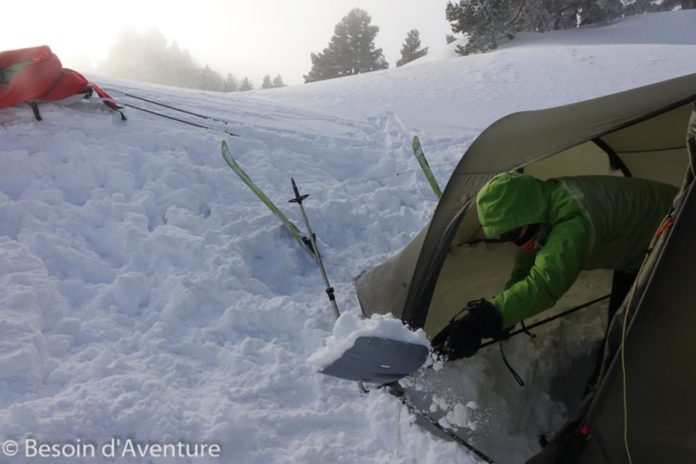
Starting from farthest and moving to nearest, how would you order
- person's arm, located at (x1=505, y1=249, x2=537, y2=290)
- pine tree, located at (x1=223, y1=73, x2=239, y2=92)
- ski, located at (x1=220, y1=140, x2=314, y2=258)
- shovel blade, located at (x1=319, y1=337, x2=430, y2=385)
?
pine tree, located at (x1=223, y1=73, x2=239, y2=92) < ski, located at (x1=220, y1=140, x2=314, y2=258) < person's arm, located at (x1=505, y1=249, x2=537, y2=290) < shovel blade, located at (x1=319, y1=337, x2=430, y2=385)

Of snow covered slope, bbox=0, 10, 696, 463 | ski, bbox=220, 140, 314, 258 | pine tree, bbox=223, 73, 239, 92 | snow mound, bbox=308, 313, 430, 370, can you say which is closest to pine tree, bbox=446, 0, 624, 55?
snow covered slope, bbox=0, 10, 696, 463

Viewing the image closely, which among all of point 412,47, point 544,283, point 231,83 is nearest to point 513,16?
point 412,47

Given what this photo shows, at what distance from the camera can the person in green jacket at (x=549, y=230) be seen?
2229mm

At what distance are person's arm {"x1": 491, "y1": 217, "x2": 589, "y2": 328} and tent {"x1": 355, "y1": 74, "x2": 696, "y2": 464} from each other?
335 mm

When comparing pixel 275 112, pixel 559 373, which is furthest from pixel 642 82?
pixel 559 373

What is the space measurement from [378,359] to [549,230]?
1083 mm

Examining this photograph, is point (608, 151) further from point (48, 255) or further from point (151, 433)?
point (48, 255)

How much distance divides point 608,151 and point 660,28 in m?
19.4

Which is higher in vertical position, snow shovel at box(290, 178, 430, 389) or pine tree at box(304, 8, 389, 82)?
pine tree at box(304, 8, 389, 82)

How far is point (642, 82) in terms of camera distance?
36.2 ft

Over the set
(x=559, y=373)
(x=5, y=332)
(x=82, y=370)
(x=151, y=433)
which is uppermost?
(x=5, y=332)

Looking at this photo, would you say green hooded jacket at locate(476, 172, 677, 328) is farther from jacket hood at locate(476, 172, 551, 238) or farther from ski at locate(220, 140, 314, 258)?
ski at locate(220, 140, 314, 258)

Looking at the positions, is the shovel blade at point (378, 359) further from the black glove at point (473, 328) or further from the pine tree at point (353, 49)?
the pine tree at point (353, 49)

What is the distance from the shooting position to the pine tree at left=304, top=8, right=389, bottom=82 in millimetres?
35156
